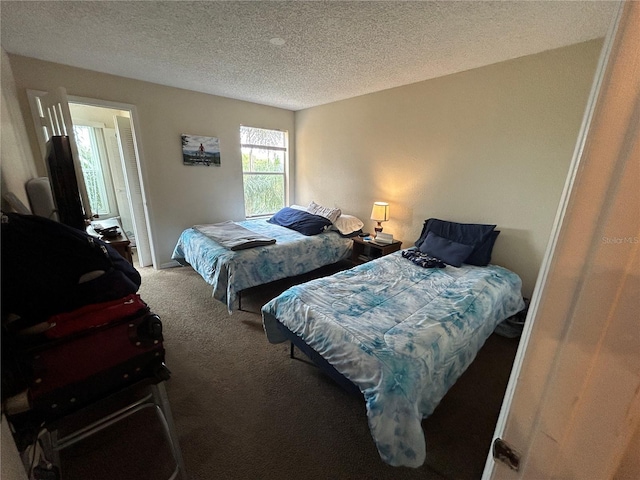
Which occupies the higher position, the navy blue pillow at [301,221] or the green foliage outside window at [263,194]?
the green foliage outside window at [263,194]

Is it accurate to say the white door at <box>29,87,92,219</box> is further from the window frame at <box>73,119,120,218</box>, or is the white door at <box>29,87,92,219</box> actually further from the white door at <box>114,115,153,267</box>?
the window frame at <box>73,119,120,218</box>

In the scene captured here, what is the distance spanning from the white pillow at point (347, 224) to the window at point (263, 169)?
5.36 ft

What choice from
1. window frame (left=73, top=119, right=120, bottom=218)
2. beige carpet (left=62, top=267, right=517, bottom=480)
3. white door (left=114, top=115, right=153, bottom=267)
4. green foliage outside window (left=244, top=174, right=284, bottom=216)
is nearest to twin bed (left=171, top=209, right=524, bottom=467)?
beige carpet (left=62, top=267, right=517, bottom=480)

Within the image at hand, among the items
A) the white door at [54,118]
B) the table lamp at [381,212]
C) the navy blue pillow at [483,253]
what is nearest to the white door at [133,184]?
the white door at [54,118]

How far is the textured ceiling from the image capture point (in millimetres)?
1652

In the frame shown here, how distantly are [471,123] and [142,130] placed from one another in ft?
12.5

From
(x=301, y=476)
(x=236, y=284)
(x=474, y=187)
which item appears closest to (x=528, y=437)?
(x=301, y=476)

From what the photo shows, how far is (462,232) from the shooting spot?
269cm

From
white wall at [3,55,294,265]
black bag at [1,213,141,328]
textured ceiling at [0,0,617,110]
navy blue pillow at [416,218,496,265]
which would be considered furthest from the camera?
white wall at [3,55,294,265]

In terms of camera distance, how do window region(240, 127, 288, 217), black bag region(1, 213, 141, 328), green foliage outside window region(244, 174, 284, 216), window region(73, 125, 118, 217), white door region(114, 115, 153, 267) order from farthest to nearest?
window region(73, 125, 118, 217), green foliage outside window region(244, 174, 284, 216), window region(240, 127, 288, 217), white door region(114, 115, 153, 267), black bag region(1, 213, 141, 328)

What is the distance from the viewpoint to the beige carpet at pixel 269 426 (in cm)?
131

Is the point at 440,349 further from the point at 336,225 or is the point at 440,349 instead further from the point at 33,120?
the point at 33,120

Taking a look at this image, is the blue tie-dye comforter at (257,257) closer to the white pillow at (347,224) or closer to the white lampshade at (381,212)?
the white pillow at (347,224)

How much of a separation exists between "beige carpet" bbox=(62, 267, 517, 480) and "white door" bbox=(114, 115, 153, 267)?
2.09 metres
